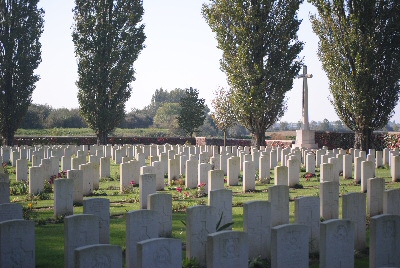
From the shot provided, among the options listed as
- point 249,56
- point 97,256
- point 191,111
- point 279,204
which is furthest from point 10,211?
point 191,111

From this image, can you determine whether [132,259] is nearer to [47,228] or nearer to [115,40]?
[47,228]

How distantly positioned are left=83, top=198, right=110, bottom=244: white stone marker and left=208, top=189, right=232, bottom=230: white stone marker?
168 centimetres

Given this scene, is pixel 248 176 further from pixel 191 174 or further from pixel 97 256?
pixel 97 256

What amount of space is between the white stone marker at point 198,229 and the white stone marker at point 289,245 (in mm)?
1387

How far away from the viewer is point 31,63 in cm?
3500

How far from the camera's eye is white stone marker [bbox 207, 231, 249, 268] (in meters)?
6.34

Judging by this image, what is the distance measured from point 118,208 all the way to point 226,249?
6.89 metres

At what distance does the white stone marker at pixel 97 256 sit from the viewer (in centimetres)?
570

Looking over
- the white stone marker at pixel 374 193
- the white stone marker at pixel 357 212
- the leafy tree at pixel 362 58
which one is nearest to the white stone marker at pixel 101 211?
the white stone marker at pixel 357 212

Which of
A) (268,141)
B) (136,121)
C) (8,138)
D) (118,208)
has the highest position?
(136,121)

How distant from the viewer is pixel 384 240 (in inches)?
287

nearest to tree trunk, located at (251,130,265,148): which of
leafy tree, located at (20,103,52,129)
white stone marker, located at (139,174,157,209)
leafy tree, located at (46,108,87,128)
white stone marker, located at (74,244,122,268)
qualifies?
white stone marker, located at (139,174,157,209)

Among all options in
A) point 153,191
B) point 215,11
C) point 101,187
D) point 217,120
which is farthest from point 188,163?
point 217,120

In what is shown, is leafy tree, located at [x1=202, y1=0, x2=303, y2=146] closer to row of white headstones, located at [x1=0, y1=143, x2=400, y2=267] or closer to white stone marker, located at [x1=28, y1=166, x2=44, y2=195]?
white stone marker, located at [x1=28, y1=166, x2=44, y2=195]
